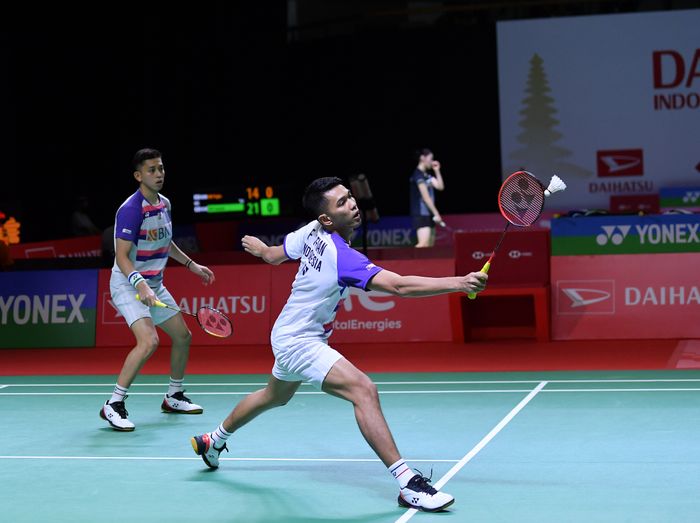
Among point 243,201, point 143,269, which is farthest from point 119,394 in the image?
point 243,201

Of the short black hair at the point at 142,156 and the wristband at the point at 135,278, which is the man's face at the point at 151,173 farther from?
the wristband at the point at 135,278

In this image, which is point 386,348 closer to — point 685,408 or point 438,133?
point 685,408

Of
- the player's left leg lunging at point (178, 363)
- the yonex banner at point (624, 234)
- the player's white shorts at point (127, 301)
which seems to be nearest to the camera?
the player's white shorts at point (127, 301)

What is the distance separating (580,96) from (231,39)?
632cm

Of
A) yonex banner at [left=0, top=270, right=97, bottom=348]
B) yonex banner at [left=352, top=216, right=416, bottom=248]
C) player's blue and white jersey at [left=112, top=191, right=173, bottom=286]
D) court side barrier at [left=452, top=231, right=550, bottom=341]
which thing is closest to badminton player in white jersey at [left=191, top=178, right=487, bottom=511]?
player's blue and white jersey at [left=112, top=191, right=173, bottom=286]

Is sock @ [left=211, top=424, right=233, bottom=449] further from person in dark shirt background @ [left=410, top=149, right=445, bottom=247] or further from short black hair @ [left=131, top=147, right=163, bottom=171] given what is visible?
person in dark shirt background @ [left=410, top=149, right=445, bottom=247]

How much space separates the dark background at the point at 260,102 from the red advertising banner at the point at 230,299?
7258 mm

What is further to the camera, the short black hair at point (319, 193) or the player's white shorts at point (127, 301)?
the player's white shorts at point (127, 301)

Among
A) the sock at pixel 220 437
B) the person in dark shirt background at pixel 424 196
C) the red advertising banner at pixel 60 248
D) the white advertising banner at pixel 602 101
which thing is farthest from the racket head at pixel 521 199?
the white advertising banner at pixel 602 101

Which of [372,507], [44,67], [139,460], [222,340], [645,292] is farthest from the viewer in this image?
[44,67]

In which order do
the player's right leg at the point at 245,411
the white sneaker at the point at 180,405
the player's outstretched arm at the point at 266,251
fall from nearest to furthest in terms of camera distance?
the player's right leg at the point at 245,411, the player's outstretched arm at the point at 266,251, the white sneaker at the point at 180,405

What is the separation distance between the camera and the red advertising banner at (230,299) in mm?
11539

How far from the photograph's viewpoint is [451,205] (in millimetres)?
20688

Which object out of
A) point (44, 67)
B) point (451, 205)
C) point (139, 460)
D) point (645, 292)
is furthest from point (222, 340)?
point (451, 205)
